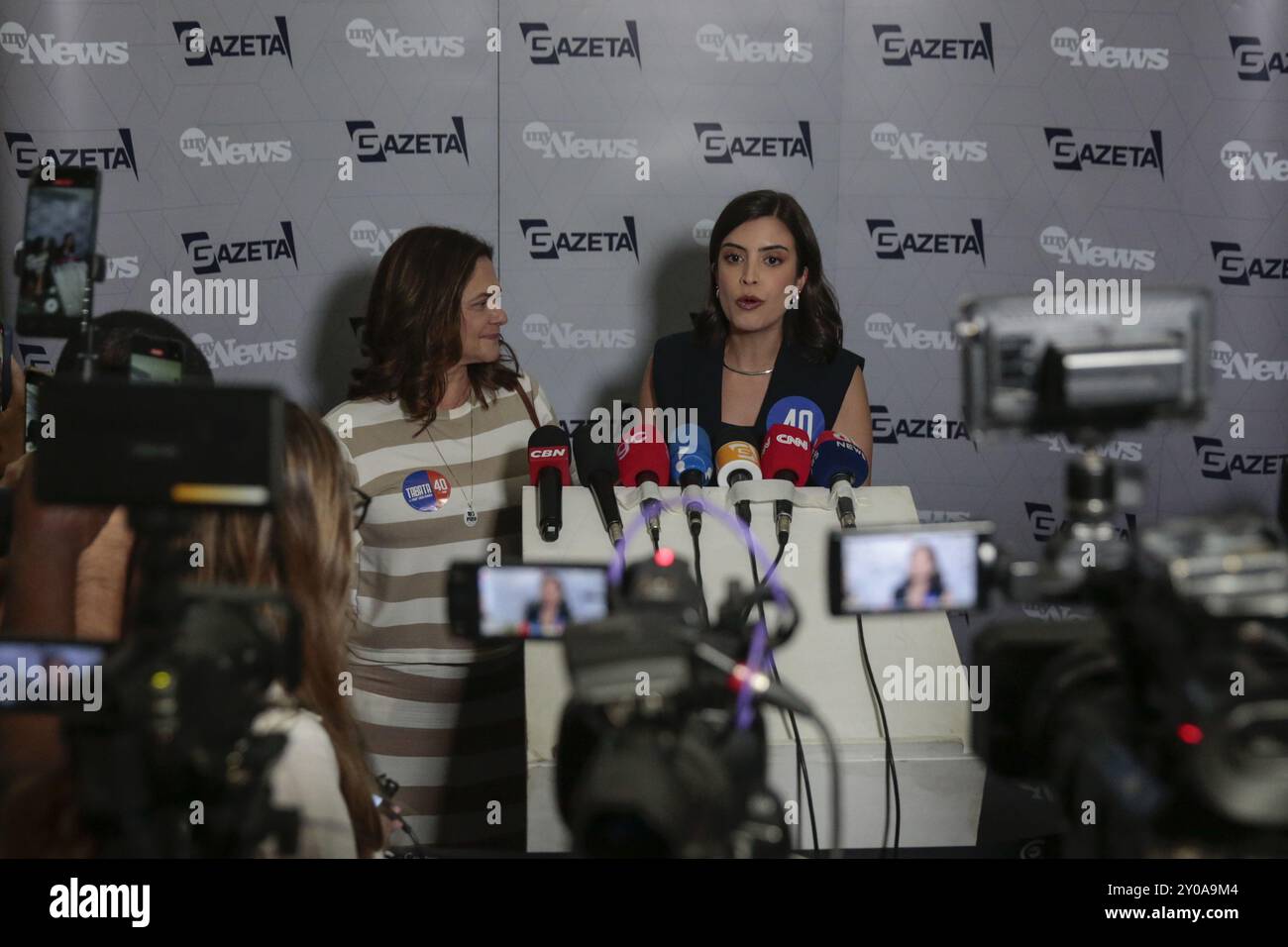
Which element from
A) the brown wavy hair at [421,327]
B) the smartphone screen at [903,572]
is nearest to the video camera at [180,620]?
the smartphone screen at [903,572]

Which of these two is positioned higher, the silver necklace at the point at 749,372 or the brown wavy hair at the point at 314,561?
the silver necklace at the point at 749,372

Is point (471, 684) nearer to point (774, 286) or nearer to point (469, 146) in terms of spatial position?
point (774, 286)

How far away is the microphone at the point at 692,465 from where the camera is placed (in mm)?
1910

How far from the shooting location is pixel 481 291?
258cm

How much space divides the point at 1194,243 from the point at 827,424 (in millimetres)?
1651

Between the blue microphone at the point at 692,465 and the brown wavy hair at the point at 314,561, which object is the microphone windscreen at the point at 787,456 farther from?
the brown wavy hair at the point at 314,561

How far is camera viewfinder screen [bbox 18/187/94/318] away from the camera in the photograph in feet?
4.59

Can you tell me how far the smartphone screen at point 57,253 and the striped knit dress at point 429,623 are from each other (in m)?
1.01

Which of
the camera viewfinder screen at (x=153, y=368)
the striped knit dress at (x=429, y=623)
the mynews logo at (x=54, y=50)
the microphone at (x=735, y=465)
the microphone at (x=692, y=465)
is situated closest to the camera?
the camera viewfinder screen at (x=153, y=368)

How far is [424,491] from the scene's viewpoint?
7.93ft

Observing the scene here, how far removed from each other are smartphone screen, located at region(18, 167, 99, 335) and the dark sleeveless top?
4.29ft

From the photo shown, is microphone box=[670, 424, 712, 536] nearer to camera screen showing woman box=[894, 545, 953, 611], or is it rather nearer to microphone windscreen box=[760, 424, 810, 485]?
microphone windscreen box=[760, 424, 810, 485]
